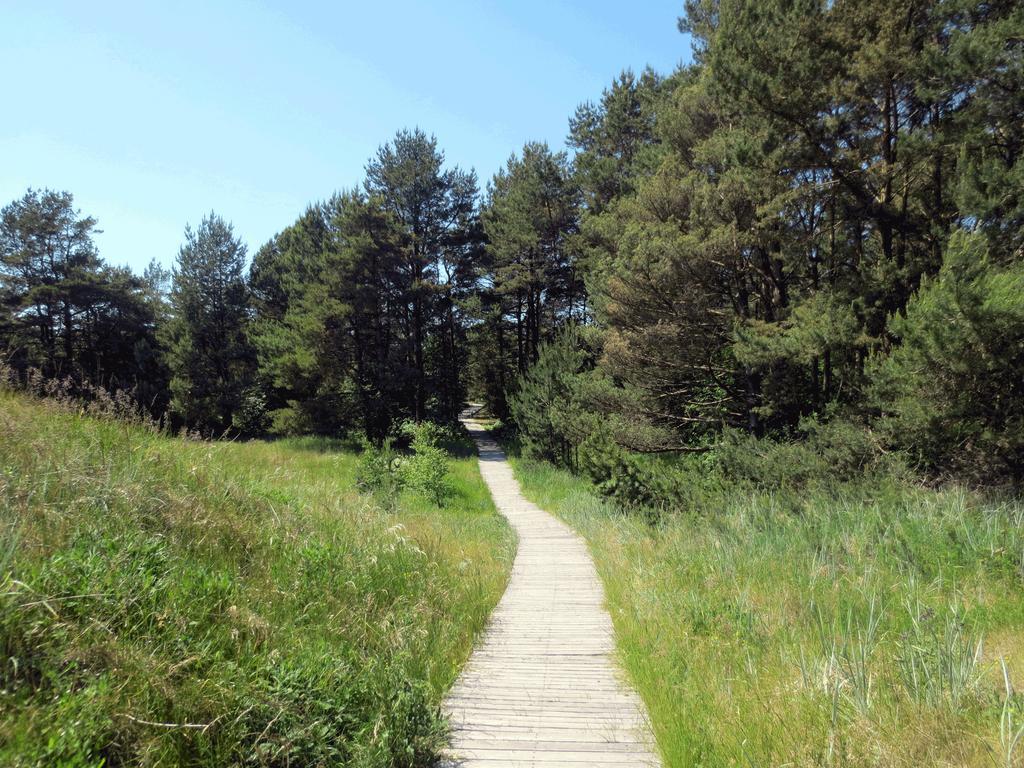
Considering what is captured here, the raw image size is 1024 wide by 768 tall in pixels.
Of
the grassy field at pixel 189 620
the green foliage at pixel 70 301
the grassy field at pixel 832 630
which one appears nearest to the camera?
the grassy field at pixel 189 620

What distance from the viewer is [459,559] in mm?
7148

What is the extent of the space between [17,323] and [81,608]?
1303 inches

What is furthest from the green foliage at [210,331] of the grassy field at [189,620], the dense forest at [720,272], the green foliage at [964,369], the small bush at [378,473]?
the green foliage at [964,369]

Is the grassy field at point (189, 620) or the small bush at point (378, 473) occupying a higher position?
the grassy field at point (189, 620)

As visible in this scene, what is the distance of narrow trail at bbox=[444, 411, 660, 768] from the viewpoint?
2955 millimetres

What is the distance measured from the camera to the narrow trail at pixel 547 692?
2.96 meters

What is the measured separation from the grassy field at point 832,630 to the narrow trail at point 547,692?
221 millimetres

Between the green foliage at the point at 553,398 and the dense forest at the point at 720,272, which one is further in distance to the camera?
the green foliage at the point at 553,398

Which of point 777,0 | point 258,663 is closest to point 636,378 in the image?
point 777,0

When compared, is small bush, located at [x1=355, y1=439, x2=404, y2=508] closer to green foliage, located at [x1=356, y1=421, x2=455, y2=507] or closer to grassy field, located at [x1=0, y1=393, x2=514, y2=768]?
green foliage, located at [x1=356, y1=421, x2=455, y2=507]

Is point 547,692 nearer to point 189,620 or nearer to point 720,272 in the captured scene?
point 189,620

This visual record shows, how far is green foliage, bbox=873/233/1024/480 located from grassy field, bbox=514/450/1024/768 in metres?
1.39

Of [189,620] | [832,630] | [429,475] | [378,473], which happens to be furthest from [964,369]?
[378,473]

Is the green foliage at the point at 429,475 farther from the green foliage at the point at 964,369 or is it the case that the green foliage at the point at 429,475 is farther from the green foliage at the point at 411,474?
the green foliage at the point at 964,369
